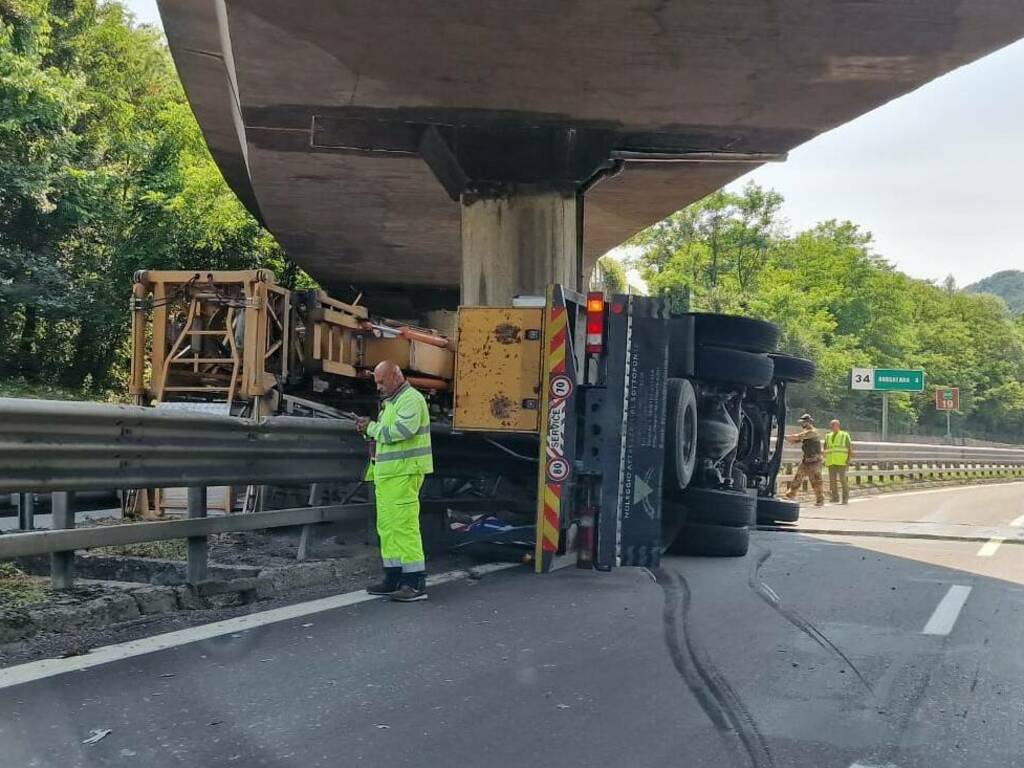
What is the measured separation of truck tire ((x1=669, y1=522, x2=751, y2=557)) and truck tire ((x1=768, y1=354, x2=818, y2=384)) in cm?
261

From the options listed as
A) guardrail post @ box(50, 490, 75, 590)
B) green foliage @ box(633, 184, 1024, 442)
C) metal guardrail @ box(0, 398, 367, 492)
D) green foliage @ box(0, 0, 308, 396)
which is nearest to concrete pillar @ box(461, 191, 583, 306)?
metal guardrail @ box(0, 398, 367, 492)

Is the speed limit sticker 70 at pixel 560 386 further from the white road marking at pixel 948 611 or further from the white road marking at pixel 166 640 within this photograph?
the white road marking at pixel 948 611

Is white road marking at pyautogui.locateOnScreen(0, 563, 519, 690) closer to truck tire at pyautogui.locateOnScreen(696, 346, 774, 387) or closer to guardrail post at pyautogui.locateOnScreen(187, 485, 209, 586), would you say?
guardrail post at pyautogui.locateOnScreen(187, 485, 209, 586)

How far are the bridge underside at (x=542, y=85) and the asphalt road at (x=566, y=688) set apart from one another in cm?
514

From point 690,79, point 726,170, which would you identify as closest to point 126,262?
point 726,170

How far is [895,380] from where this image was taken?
31.4 meters

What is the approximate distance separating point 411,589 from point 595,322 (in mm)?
2735

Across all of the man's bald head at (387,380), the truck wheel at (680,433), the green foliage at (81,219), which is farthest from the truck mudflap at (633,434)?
the green foliage at (81,219)

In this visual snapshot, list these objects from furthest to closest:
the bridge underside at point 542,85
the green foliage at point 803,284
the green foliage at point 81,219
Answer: the green foliage at point 803,284 < the green foliage at point 81,219 < the bridge underside at point 542,85

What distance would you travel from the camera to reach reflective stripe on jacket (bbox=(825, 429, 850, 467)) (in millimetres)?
18547

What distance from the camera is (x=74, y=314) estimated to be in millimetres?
22047

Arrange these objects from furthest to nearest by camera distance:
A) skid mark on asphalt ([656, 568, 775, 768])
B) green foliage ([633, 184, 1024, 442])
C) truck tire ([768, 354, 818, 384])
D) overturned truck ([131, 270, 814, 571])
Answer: green foliage ([633, 184, 1024, 442]) < truck tire ([768, 354, 818, 384]) < overturned truck ([131, 270, 814, 571]) < skid mark on asphalt ([656, 568, 775, 768])

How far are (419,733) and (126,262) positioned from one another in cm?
2110

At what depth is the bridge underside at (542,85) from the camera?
29.8 feet
